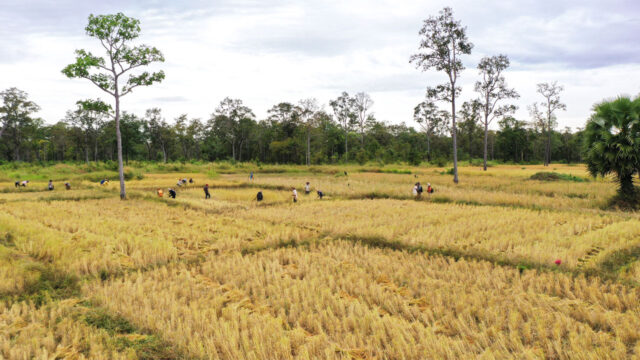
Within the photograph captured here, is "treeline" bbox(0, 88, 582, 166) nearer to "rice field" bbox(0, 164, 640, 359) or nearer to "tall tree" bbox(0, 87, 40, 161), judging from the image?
"tall tree" bbox(0, 87, 40, 161)

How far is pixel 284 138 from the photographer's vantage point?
6981 cm

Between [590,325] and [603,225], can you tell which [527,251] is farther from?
[603,225]

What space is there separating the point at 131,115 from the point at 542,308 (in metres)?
95.2

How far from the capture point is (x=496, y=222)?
38.9 ft

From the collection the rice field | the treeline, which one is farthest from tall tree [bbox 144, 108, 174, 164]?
the rice field

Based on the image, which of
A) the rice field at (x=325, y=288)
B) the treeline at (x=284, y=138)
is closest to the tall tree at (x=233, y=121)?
the treeline at (x=284, y=138)

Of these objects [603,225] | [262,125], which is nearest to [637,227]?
[603,225]

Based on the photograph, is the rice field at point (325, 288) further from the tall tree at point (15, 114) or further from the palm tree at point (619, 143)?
the tall tree at point (15, 114)

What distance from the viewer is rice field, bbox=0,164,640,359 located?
444cm

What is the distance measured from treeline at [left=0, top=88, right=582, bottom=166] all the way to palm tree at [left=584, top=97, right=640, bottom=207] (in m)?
38.5

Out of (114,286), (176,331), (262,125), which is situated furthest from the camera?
(262,125)

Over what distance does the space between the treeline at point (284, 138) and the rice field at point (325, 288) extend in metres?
46.5

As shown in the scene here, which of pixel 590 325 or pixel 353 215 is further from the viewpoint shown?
pixel 353 215

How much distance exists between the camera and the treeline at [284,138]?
63.5m
